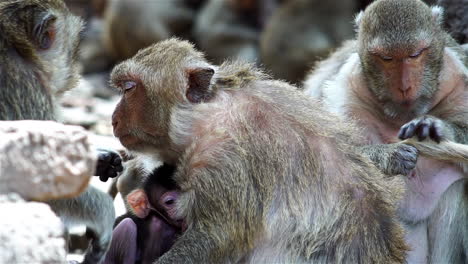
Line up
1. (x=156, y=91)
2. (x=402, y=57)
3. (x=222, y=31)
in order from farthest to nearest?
(x=222, y=31) → (x=402, y=57) → (x=156, y=91)

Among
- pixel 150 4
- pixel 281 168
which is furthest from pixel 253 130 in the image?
pixel 150 4

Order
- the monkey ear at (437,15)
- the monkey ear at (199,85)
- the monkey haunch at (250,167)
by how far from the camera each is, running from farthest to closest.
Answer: the monkey ear at (437,15), the monkey ear at (199,85), the monkey haunch at (250,167)

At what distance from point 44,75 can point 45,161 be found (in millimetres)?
1929

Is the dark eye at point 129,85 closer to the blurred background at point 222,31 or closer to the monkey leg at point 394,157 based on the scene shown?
the monkey leg at point 394,157

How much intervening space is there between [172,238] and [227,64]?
45.0 inches

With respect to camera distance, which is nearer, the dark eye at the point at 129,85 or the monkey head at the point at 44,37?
the dark eye at the point at 129,85

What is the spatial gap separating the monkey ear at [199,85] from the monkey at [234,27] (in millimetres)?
11677

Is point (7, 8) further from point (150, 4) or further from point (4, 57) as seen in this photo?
→ point (150, 4)

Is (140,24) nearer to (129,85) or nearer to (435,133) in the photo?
(435,133)

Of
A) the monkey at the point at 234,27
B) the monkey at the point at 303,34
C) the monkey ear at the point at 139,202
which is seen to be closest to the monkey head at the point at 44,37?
the monkey ear at the point at 139,202

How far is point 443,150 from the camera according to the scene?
19.5 ft

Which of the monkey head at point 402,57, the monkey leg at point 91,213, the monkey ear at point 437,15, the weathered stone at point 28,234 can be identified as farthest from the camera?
the monkey ear at point 437,15

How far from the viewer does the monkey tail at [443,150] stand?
5918 mm

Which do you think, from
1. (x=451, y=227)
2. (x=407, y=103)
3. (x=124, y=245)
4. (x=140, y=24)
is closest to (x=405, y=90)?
(x=407, y=103)
